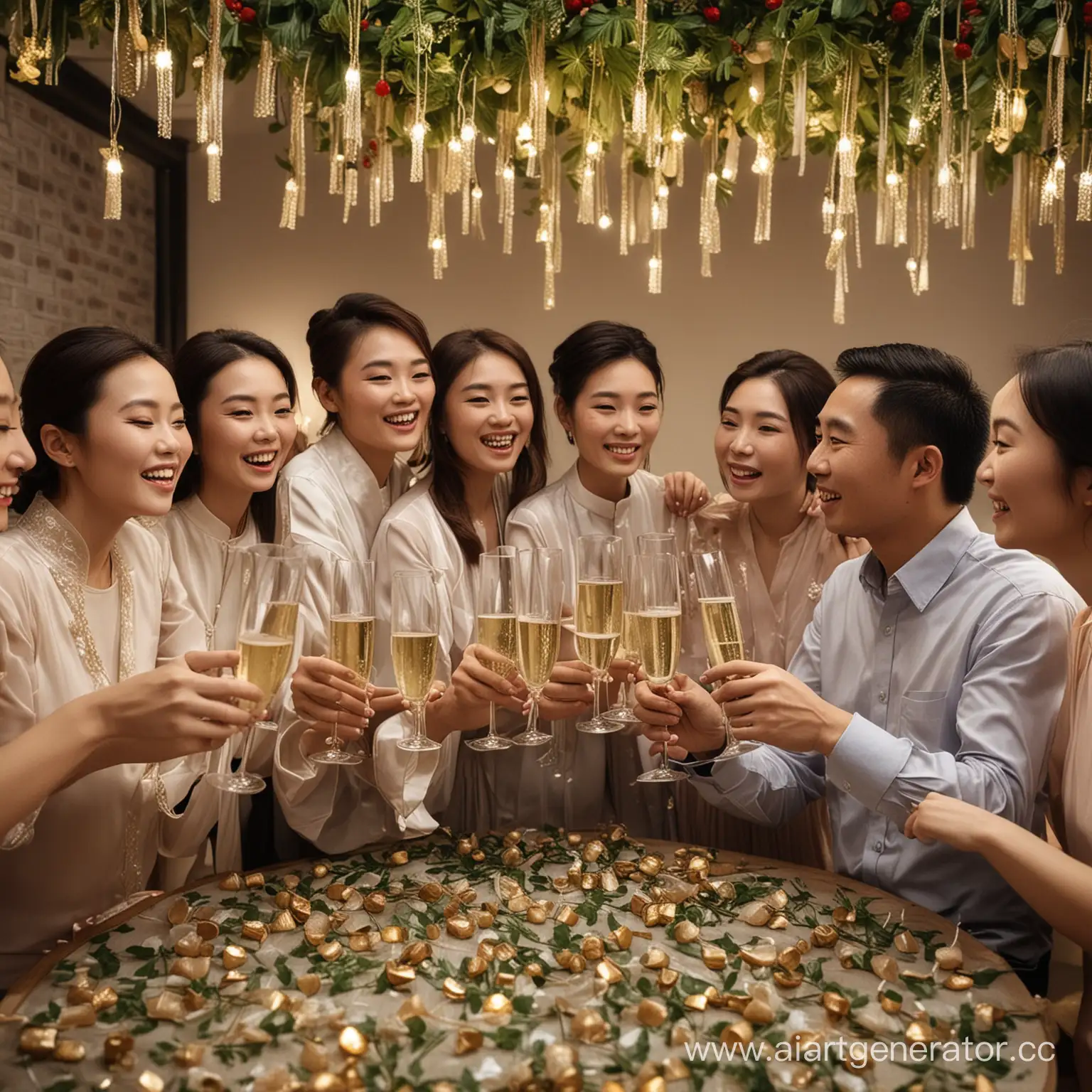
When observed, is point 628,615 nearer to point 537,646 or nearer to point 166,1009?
point 537,646

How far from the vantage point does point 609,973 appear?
4.75 ft

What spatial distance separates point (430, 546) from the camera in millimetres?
2740

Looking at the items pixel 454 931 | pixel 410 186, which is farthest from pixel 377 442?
pixel 410 186

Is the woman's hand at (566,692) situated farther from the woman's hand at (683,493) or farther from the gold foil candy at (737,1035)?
the woman's hand at (683,493)

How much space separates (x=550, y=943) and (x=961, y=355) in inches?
229

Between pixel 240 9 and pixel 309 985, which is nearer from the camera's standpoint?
pixel 309 985

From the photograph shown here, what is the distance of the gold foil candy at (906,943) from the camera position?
157cm

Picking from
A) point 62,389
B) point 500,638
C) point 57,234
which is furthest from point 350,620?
point 57,234

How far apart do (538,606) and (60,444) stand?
1.10 metres

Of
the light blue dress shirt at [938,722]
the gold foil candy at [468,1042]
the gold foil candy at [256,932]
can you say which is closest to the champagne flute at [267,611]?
the gold foil candy at [256,932]

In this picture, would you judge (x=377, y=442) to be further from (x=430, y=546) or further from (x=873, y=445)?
(x=873, y=445)

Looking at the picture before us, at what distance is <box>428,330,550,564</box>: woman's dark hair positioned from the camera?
113 inches

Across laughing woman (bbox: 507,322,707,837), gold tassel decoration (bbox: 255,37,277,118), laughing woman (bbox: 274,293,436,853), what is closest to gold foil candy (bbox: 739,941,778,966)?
laughing woman (bbox: 507,322,707,837)

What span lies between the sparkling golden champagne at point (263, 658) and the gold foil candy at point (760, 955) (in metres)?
0.78
